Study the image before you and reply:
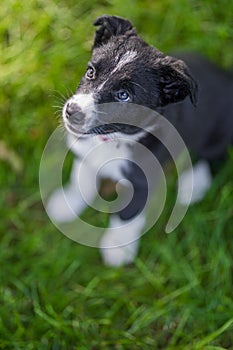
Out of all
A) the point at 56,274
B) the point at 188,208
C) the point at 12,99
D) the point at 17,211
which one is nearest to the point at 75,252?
the point at 56,274

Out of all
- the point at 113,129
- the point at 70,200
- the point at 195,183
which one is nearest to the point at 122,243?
the point at 70,200

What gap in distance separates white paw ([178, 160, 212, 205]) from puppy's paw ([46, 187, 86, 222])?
2.32 feet

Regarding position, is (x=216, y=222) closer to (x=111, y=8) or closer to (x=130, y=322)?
(x=130, y=322)

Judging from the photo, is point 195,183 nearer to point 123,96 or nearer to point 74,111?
point 123,96

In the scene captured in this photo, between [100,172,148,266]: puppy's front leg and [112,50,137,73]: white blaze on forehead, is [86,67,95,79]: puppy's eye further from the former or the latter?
[100,172,148,266]: puppy's front leg

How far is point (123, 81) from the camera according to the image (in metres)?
2.89

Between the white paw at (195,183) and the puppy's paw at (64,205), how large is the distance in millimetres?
707

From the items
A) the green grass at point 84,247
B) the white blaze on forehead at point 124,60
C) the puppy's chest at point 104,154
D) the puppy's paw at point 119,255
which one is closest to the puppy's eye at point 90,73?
the white blaze on forehead at point 124,60

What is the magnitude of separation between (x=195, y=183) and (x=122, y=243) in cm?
71

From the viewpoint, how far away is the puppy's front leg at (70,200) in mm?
3895

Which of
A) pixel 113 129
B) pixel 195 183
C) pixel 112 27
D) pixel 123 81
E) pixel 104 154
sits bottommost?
pixel 195 183

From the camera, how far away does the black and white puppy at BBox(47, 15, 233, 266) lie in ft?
9.51

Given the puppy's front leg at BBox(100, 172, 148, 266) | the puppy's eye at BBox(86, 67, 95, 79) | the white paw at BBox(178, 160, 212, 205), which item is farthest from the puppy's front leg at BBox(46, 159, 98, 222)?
the puppy's eye at BBox(86, 67, 95, 79)

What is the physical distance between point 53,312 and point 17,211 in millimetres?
811
